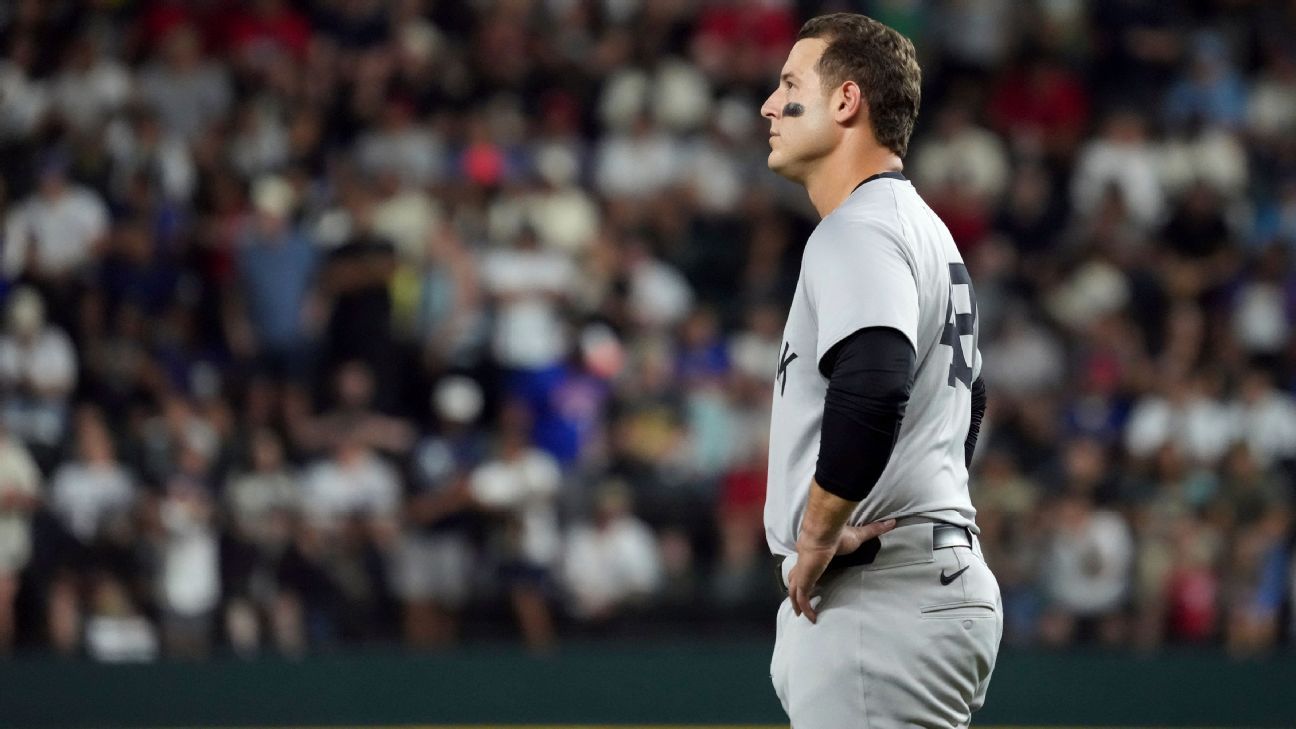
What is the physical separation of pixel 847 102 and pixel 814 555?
91cm

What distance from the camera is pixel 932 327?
338 centimetres

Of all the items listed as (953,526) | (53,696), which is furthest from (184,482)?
(953,526)

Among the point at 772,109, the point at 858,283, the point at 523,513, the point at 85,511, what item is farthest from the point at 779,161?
the point at 85,511

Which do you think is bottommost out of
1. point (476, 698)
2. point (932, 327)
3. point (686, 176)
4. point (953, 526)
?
point (476, 698)

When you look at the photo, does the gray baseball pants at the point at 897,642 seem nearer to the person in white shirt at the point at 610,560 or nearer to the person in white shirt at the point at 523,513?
the person in white shirt at the point at 523,513

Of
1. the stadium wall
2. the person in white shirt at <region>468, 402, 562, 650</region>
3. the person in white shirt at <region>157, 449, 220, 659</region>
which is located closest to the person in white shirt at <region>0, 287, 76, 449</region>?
the person in white shirt at <region>157, 449, 220, 659</region>

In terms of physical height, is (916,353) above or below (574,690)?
above

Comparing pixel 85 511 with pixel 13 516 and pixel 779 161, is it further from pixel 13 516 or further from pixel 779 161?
pixel 779 161

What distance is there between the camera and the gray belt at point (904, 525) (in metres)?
3.34

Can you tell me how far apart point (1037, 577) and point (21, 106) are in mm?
7807

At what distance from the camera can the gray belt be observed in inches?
131

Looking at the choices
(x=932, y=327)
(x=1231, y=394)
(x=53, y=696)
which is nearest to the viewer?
(x=932, y=327)

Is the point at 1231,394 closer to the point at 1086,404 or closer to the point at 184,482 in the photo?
the point at 1086,404

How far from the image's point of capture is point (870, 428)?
10.2ft
